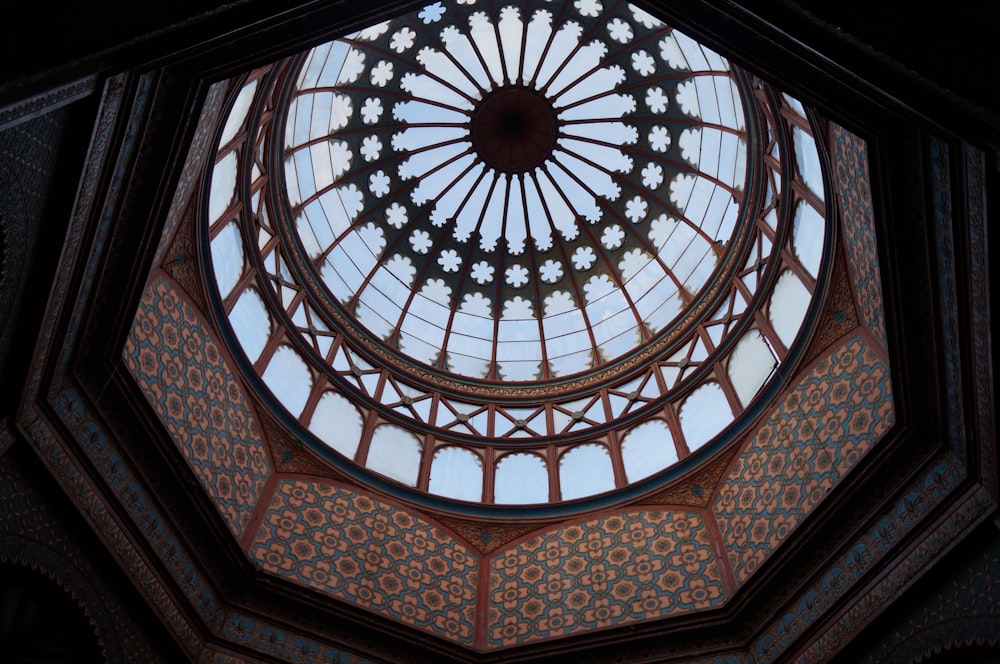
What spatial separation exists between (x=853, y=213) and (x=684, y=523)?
12.5ft

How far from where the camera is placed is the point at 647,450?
10.7m

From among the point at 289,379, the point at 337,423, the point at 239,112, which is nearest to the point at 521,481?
the point at 337,423

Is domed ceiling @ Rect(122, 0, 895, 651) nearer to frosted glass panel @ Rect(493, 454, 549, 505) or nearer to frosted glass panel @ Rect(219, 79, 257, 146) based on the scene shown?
frosted glass panel @ Rect(493, 454, 549, 505)

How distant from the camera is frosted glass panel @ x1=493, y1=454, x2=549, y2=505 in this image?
10.6 meters

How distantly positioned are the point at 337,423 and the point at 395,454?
85cm

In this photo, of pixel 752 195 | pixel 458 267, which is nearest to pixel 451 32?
pixel 458 267

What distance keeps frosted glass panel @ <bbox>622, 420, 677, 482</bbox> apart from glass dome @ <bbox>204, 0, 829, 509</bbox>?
3 cm

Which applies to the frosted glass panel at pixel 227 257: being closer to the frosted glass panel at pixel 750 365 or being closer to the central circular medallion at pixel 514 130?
the central circular medallion at pixel 514 130

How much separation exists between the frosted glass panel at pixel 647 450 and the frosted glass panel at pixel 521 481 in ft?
3.68

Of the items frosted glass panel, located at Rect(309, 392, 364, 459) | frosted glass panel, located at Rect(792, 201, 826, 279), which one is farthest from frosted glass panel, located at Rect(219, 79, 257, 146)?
frosted glass panel, located at Rect(792, 201, 826, 279)

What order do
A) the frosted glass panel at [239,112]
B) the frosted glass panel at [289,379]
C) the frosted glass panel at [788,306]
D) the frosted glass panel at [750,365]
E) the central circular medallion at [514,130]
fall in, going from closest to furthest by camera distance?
the frosted glass panel at [239,112]
the frosted glass panel at [788,306]
the frosted glass panel at [750,365]
the frosted glass panel at [289,379]
the central circular medallion at [514,130]

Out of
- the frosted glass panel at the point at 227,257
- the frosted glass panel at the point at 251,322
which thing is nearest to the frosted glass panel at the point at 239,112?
the frosted glass panel at the point at 227,257

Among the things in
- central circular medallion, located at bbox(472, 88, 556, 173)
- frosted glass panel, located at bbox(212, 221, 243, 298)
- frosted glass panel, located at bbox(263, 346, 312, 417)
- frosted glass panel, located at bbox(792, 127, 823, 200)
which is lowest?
frosted glass panel, located at bbox(263, 346, 312, 417)

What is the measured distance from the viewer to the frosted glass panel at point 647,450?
10.3m
